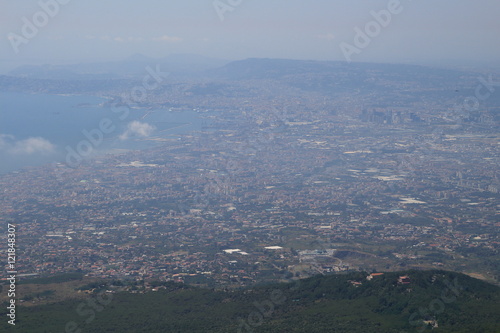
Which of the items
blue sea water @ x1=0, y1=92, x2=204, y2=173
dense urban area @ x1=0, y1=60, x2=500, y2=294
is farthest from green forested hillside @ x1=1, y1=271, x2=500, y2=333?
blue sea water @ x1=0, y1=92, x2=204, y2=173

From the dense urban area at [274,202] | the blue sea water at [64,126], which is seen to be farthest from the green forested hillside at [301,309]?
the blue sea water at [64,126]

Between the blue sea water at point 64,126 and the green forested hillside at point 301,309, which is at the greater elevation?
the green forested hillside at point 301,309

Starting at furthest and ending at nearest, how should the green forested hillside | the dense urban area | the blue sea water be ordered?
1. the blue sea water
2. the dense urban area
3. the green forested hillside

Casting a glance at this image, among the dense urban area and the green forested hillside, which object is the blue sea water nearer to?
the dense urban area

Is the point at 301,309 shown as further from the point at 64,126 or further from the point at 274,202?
the point at 64,126

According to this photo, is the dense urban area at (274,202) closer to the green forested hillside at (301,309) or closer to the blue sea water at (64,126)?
the blue sea water at (64,126)

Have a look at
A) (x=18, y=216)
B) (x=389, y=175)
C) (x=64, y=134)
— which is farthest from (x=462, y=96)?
(x=18, y=216)
